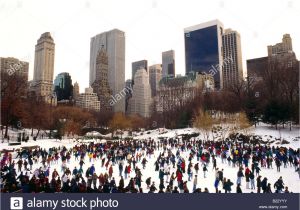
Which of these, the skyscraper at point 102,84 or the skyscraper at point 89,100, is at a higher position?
the skyscraper at point 102,84

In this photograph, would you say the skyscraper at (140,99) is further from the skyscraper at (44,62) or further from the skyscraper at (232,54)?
the skyscraper at (232,54)

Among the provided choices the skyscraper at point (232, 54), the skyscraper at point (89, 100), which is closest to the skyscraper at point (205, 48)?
the skyscraper at point (232, 54)

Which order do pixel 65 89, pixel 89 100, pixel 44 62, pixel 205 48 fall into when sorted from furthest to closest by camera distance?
pixel 65 89
pixel 44 62
pixel 205 48
pixel 89 100

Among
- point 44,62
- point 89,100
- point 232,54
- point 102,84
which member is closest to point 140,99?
point 102,84

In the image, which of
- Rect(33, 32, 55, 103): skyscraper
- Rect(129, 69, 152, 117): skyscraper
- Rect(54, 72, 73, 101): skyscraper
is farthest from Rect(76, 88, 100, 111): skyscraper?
Rect(54, 72, 73, 101): skyscraper

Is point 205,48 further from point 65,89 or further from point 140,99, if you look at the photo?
point 65,89

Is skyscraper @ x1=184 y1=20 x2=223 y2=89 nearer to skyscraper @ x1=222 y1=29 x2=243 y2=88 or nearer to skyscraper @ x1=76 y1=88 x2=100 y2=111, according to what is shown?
skyscraper @ x1=222 y1=29 x2=243 y2=88
